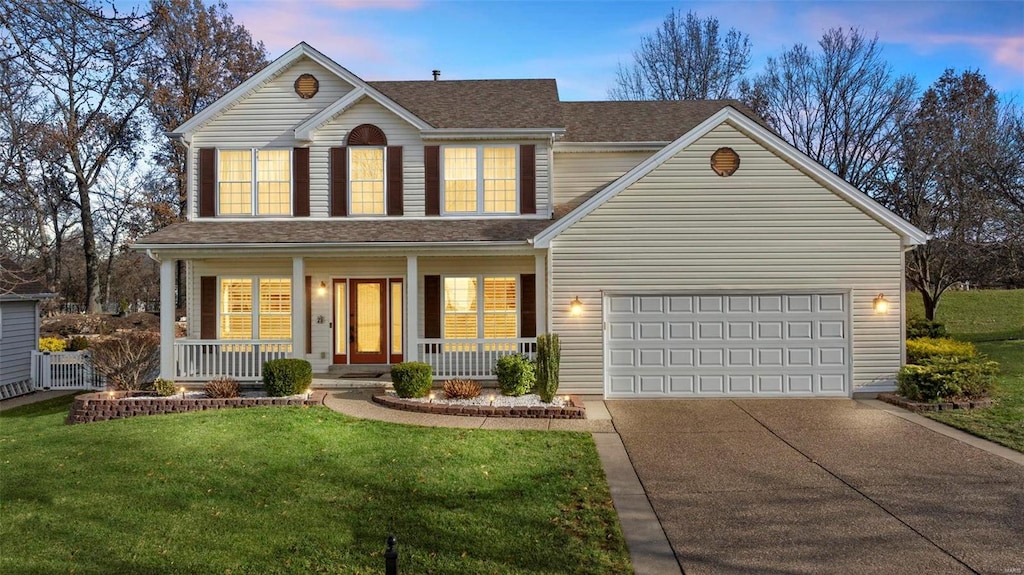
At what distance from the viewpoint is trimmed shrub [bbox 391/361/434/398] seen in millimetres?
10836

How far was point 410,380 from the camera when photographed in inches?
426

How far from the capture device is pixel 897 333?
11.5 meters

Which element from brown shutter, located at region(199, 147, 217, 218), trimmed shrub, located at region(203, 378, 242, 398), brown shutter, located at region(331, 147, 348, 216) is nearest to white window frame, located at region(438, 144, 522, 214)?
brown shutter, located at region(331, 147, 348, 216)

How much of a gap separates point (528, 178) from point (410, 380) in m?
5.75

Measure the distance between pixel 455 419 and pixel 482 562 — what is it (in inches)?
209

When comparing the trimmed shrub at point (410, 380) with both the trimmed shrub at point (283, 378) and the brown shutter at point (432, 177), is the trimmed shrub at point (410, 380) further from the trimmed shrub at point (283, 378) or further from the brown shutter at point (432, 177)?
the brown shutter at point (432, 177)

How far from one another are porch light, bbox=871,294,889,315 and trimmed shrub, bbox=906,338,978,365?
57.6 inches

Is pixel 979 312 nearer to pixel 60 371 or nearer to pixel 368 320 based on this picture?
pixel 368 320

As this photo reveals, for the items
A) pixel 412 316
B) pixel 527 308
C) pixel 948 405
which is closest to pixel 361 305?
pixel 412 316

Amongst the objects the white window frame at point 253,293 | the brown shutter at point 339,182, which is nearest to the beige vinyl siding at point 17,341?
the white window frame at point 253,293

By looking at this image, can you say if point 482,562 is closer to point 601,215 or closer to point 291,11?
point 601,215

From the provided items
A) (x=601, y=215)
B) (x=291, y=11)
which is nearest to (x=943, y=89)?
(x=601, y=215)

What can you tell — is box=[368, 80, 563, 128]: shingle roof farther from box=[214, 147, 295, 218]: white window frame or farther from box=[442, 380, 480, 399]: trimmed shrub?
box=[442, 380, 480, 399]: trimmed shrub

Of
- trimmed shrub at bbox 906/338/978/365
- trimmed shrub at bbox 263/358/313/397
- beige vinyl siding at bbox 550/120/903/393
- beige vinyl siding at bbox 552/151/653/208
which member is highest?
beige vinyl siding at bbox 552/151/653/208
